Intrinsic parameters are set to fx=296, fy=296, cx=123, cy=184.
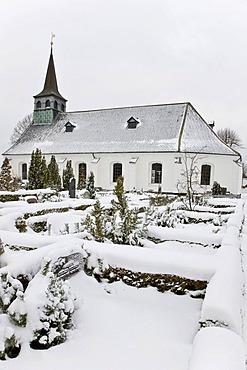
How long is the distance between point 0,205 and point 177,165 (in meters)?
15.1

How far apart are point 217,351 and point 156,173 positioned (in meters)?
20.6

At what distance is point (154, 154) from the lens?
21875mm

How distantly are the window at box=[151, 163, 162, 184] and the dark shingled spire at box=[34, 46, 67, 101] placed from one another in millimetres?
13142

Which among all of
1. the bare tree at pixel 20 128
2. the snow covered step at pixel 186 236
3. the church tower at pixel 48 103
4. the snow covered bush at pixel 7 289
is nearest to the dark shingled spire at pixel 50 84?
the church tower at pixel 48 103

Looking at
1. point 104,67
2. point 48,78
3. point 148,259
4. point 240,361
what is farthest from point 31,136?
point 240,361

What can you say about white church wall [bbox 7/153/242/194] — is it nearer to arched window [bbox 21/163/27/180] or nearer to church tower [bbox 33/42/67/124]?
arched window [bbox 21/163/27/180]

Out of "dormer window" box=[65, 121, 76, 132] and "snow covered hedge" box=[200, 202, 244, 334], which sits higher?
"dormer window" box=[65, 121, 76, 132]

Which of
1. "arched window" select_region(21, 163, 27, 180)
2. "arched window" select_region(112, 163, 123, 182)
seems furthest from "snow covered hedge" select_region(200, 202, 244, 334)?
"arched window" select_region(21, 163, 27, 180)

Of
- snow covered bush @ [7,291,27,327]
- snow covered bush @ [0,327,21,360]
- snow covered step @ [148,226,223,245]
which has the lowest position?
snow covered bush @ [0,327,21,360]

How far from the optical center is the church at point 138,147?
71.3 feet

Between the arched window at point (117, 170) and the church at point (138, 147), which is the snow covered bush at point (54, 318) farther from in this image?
the arched window at point (117, 170)

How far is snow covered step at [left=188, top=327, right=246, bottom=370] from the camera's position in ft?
5.79

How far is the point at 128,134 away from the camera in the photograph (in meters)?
23.8

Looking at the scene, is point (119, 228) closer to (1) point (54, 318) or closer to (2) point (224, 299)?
(1) point (54, 318)
